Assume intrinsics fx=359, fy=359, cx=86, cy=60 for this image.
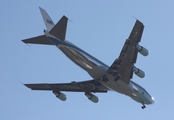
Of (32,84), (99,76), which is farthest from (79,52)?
(32,84)

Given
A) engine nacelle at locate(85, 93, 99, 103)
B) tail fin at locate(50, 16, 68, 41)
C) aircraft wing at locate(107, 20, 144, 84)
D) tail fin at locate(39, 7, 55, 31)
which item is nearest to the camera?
tail fin at locate(50, 16, 68, 41)

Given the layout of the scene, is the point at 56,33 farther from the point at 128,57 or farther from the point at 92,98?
the point at 92,98

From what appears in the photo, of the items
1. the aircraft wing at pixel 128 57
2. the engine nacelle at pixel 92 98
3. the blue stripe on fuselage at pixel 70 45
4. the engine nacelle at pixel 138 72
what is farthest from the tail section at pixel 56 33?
the engine nacelle at pixel 92 98

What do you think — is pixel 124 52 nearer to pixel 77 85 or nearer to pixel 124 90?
pixel 124 90

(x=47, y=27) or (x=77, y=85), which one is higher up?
(x=47, y=27)

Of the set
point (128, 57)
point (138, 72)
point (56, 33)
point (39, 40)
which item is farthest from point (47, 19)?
point (138, 72)

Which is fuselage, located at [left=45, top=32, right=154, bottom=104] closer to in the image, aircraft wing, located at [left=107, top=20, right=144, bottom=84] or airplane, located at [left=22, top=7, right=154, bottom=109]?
airplane, located at [left=22, top=7, right=154, bottom=109]

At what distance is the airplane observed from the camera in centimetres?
3831

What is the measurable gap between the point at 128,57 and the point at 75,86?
1015 centimetres

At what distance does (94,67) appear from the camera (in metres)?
40.9

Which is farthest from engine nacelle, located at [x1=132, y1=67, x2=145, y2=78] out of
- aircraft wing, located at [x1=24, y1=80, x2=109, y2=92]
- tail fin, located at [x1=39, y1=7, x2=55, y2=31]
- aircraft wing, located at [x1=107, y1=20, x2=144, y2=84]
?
tail fin, located at [x1=39, y1=7, x2=55, y2=31]

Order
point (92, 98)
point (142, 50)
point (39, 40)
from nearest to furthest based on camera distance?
1. point (142, 50)
2. point (39, 40)
3. point (92, 98)

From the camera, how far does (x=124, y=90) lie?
1698 inches

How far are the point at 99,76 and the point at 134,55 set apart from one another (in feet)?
17.0
